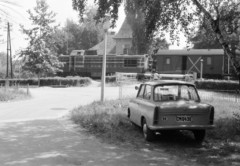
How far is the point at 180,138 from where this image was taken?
28.3ft

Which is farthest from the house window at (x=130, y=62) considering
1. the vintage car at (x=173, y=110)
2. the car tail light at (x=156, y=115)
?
A: the car tail light at (x=156, y=115)

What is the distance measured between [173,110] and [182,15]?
413 centimetres

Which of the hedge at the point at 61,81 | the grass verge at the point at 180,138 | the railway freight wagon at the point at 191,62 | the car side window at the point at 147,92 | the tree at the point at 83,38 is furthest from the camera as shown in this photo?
the tree at the point at 83,38

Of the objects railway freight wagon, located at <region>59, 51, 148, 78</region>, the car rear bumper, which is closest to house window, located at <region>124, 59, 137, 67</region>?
railway freight wagon, located at <region>59, 51, 148, 78</region>

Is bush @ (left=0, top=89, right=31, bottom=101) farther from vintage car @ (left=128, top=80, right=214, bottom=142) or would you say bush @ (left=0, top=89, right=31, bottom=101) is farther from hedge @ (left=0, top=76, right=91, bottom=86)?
vintage car @ (left=128, top=80, right=214, bottom=142)

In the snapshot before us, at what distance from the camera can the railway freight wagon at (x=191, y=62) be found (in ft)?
115

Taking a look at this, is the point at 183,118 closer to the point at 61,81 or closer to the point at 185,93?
the point at 185,93

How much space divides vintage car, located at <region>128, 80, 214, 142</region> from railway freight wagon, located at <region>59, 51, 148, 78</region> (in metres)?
33.8

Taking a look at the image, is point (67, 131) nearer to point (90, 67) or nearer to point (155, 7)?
point (155, 7)

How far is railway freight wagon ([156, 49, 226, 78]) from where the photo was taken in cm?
3491

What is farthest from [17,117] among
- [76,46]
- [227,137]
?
[76,46]

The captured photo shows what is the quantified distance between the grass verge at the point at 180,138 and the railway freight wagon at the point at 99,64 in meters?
31.0

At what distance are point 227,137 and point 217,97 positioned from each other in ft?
29.6

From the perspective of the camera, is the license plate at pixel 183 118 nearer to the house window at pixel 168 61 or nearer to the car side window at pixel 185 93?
the car side window at pixel 185 93
